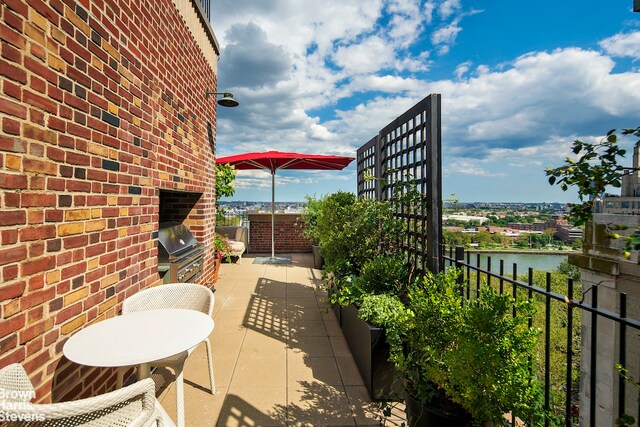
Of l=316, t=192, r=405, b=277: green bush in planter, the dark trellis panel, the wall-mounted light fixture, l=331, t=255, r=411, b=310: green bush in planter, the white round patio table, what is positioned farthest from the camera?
the wall-mounted light fixture

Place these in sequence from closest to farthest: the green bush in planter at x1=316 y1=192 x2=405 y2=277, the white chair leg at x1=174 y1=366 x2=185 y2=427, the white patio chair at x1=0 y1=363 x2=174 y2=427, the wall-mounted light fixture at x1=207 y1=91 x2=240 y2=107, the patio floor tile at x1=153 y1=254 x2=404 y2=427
→ the white patio chair at x1=0 y1=363 x2=174 y2=427 < the white chair leg at x1=174 y1=366 x2=185 y2=427 < the patio floor tile at x1=153 y1=254 x2=404 y2=427 < the green bush in planter at x1=316 y1=192 x2=405 y2=277 < the wall-mounted light fixture at x1=207 y1=91 x2=240 y2=107

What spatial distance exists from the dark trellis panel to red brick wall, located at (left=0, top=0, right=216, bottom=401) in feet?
7.77

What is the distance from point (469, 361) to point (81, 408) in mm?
1456

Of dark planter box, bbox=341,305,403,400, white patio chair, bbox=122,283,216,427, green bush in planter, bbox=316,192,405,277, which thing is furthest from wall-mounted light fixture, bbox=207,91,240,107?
dark planter box, bbox=341,305,403,400

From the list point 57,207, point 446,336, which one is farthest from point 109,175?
point 446,336

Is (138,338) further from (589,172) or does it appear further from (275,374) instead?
(589,172)

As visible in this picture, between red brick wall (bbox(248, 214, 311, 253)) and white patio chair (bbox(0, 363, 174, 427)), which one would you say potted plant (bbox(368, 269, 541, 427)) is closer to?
white patio chair (bbox(0, 363, 174, 427))

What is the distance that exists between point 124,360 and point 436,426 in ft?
5.14

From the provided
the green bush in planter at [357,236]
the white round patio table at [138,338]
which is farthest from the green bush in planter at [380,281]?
the white round patio table at [138,338]

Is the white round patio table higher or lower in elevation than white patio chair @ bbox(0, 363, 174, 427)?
lower

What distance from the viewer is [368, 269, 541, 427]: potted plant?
4.42ft

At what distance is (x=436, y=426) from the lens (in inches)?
63.0

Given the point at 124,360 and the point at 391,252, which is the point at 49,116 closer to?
the point at 124,360

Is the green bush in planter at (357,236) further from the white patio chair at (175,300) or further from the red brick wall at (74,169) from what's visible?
the red brick wall at (74,169)
